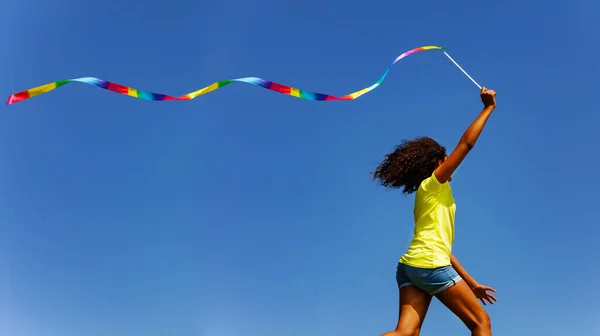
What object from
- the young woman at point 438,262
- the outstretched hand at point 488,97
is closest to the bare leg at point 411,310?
the young woman at point 438,262

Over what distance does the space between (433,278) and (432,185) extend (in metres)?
0.78

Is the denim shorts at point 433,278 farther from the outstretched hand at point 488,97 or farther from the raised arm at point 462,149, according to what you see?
the outstretched hand at point 488,97

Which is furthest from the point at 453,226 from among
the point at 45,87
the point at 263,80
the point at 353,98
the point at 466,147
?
the point at 45,87

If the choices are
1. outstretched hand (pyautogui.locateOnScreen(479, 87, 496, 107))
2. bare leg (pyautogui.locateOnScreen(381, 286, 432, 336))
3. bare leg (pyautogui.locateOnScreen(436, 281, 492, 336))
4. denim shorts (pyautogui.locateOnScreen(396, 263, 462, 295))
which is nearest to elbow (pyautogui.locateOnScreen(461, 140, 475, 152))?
outstretched hand (pyautogui.locateOnScreen(479, 87, 496, 107))

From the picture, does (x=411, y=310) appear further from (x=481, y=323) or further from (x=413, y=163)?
(x=413, y=163)

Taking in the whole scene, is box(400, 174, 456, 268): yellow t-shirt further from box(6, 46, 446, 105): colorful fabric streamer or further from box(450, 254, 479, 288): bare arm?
box(6, 46, 446, 105): colorful fabric streamer

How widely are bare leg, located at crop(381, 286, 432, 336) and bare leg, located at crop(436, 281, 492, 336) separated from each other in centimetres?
21

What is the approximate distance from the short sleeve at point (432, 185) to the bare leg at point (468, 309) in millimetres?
794

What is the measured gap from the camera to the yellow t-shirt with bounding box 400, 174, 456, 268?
491cm

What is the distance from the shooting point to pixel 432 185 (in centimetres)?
507

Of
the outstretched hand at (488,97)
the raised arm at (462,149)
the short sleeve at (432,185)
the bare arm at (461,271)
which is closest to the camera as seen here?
the raised arm at (462,149)

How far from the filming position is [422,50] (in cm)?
721

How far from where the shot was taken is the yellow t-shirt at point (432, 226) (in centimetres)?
491

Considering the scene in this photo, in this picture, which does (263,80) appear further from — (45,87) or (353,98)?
(45,87)
